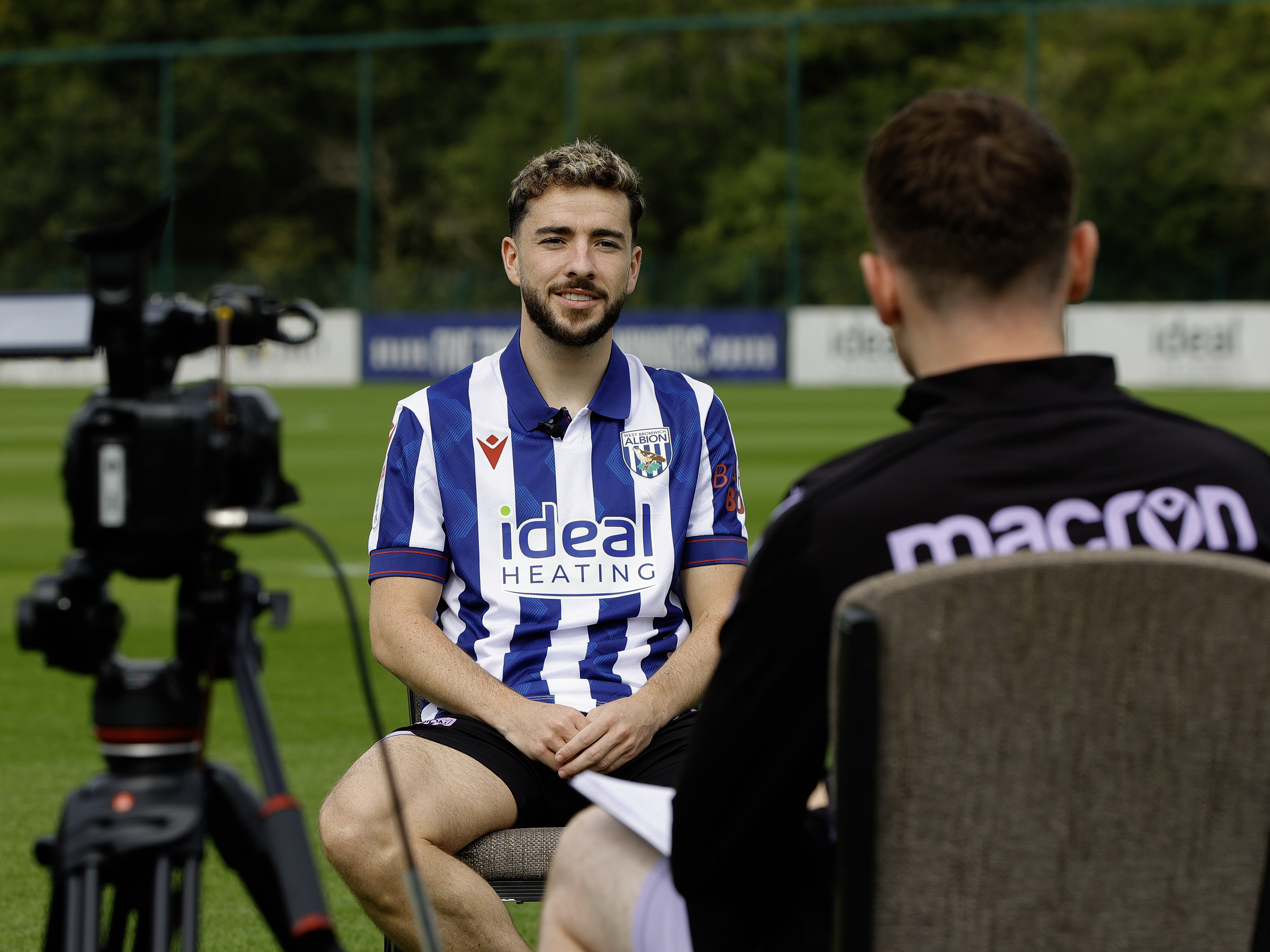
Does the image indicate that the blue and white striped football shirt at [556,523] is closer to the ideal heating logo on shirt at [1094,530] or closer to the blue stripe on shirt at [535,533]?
the blue stripe on shirt at [535,533]

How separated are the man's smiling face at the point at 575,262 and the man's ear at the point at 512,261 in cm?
6

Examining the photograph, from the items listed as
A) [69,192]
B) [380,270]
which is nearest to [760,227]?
[380,270]

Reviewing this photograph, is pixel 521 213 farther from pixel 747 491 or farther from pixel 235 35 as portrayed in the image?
pixel 235 35

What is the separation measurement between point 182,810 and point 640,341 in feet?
100

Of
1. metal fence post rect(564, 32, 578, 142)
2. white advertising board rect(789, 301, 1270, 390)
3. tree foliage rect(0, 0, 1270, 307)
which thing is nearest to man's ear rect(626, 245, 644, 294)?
white advertising board rect(789, 301, 1270, 390)

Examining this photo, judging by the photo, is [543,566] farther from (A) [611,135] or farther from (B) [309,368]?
(A) [611,135]

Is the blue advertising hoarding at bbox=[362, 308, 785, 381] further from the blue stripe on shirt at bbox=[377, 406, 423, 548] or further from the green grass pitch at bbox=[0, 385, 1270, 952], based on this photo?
the blue stripe on shirt at bbox=[377, 406, 423, 548]

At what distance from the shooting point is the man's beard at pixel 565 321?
3.56m

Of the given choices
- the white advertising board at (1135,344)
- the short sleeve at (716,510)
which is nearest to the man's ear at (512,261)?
the short sleeve at (716,510)

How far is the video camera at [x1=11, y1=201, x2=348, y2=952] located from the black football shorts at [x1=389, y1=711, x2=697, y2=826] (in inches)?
40.0

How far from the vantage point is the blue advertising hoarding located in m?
32.0

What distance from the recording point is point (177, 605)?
2113 mm

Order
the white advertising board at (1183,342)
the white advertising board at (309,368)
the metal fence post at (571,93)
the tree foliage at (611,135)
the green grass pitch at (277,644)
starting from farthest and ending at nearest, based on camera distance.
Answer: the tree foliage at (611,135), the metal fence post at (571,93), the white advertising board at (309,368), the white advertising board at (1183,342), the green grass pitch at (277,644)

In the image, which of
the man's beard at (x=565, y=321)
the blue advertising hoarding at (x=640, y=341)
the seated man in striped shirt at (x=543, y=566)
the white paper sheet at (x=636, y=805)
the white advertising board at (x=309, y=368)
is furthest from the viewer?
the white advertising board at (x=309, y=368)
